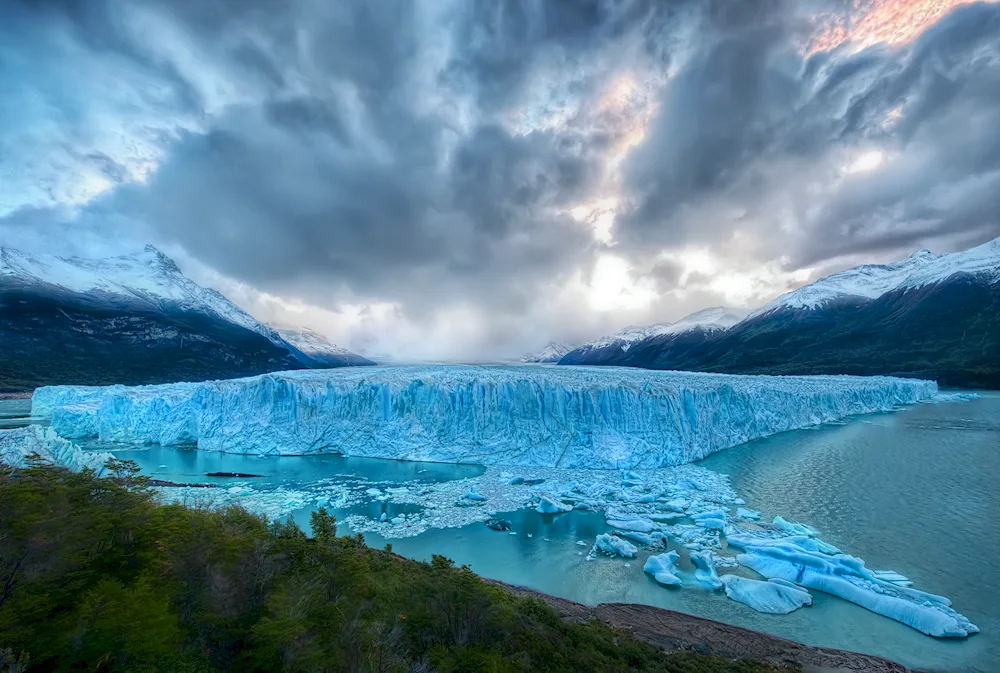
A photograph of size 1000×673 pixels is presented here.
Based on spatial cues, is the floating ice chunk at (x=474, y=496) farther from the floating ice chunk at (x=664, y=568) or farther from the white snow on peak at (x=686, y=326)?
the white snow on peak at (x=686, y=326)

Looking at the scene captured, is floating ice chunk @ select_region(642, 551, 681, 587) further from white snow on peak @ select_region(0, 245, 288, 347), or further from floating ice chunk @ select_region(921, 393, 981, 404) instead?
white snow on peak @ select_region(0, 245, 288, 347)

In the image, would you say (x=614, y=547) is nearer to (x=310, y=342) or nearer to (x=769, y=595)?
(x=769, y=595)

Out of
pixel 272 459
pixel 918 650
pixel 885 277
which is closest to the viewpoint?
pixel 918 650

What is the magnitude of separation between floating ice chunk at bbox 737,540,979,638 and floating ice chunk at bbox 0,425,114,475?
13739 mm

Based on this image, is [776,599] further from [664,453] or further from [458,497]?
[664,453]

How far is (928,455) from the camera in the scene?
18.7 meters

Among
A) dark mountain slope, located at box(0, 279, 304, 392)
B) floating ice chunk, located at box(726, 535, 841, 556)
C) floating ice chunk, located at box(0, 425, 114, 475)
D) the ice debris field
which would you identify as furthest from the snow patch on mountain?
floating ice chunk, located at box(726, 535, 841, 556)

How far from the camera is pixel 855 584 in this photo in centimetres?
842

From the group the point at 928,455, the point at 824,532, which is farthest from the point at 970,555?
the point at 928,455

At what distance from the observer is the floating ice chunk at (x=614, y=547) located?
1019cm

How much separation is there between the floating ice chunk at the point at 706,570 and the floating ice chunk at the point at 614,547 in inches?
54.3

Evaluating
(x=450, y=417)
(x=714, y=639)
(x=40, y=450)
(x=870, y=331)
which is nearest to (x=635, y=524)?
(x=714, y=639)

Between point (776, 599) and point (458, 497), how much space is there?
8900 mm

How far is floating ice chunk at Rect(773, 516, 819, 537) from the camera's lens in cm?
1080
